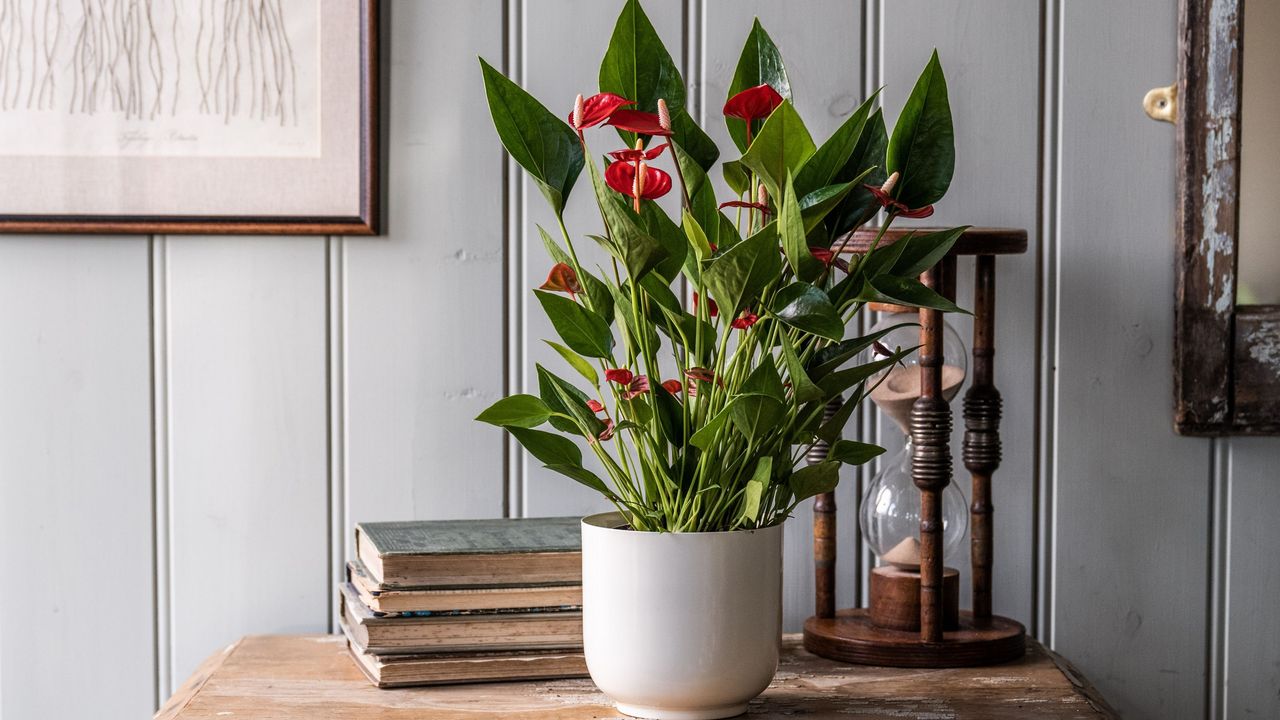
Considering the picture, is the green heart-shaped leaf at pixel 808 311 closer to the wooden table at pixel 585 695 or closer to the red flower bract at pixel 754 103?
the red flower bract at pixel 754 103

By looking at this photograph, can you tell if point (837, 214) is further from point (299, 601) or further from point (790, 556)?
point (299, 601)

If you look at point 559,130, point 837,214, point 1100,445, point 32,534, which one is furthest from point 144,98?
point 1100,445

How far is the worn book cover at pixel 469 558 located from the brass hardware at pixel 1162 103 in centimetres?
71

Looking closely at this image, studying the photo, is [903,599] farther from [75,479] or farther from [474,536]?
[75,479]

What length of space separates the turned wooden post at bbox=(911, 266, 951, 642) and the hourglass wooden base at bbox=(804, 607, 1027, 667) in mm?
19

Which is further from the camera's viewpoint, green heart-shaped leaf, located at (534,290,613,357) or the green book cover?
the green book cover

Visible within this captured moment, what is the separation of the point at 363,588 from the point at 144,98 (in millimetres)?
531

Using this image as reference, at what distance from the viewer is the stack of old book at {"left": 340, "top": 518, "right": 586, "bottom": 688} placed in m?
0.84

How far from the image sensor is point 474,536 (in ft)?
2.99

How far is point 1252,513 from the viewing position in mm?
1061

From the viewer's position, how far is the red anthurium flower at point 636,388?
2.34 ft

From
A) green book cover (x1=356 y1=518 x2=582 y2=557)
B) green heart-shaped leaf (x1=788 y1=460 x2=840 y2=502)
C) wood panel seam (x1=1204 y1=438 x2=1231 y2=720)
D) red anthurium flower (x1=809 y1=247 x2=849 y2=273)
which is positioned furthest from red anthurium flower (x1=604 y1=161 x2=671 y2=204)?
wood panel seam (x1=1204 y1=438 x2=1231 y2=720)

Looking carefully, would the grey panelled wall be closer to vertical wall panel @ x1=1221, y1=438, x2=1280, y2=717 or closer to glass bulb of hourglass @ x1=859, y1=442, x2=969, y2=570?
vertical wall panel @ x1=1221, y1=438, x2=1280, y2=717

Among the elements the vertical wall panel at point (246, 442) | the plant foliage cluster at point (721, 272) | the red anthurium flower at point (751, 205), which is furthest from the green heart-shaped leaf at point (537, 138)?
the vertical wall panel at point (246, 442)
